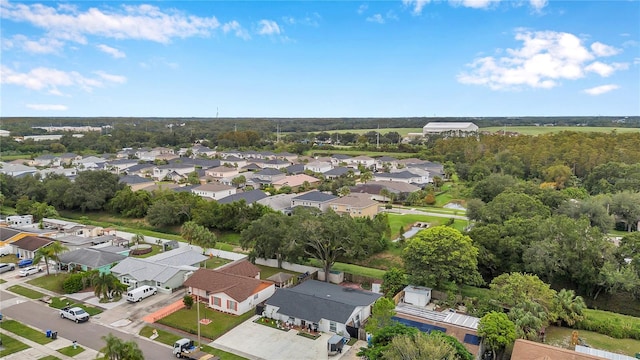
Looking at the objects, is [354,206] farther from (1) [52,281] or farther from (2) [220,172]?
(2) [220,172]

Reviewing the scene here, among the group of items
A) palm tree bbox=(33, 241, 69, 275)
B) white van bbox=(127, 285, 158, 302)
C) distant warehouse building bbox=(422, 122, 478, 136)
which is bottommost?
white van bbox=(127, 285, 158, 302)

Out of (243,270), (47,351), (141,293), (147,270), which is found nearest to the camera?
(47,351)

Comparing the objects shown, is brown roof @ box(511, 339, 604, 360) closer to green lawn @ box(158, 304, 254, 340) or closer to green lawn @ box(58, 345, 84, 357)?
green lawn @ box(158, 304, 254, 340)

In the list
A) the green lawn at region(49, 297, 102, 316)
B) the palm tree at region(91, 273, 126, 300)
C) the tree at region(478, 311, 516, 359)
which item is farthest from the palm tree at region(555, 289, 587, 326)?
the green lawn at region(49, 297, 102, 316)

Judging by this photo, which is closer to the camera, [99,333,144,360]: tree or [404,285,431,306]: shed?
[99,333,144,360]: tree

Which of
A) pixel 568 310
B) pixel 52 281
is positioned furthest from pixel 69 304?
pixel 568 310

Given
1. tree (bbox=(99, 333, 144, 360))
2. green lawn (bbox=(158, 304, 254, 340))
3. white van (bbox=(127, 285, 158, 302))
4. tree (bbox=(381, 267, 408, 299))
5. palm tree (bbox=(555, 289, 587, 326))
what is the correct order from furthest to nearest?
tree (bbox=(381, 267, 408, 299)) < white van (bbox=(127, 285, 158, 302)) < palm tree (bbox=(555, 289, 587, 326)) < green lawn (bbox=(158, 304, 254, 340)) < tree (bbox=(99, 333, 144, 360))

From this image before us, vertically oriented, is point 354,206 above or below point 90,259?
above
